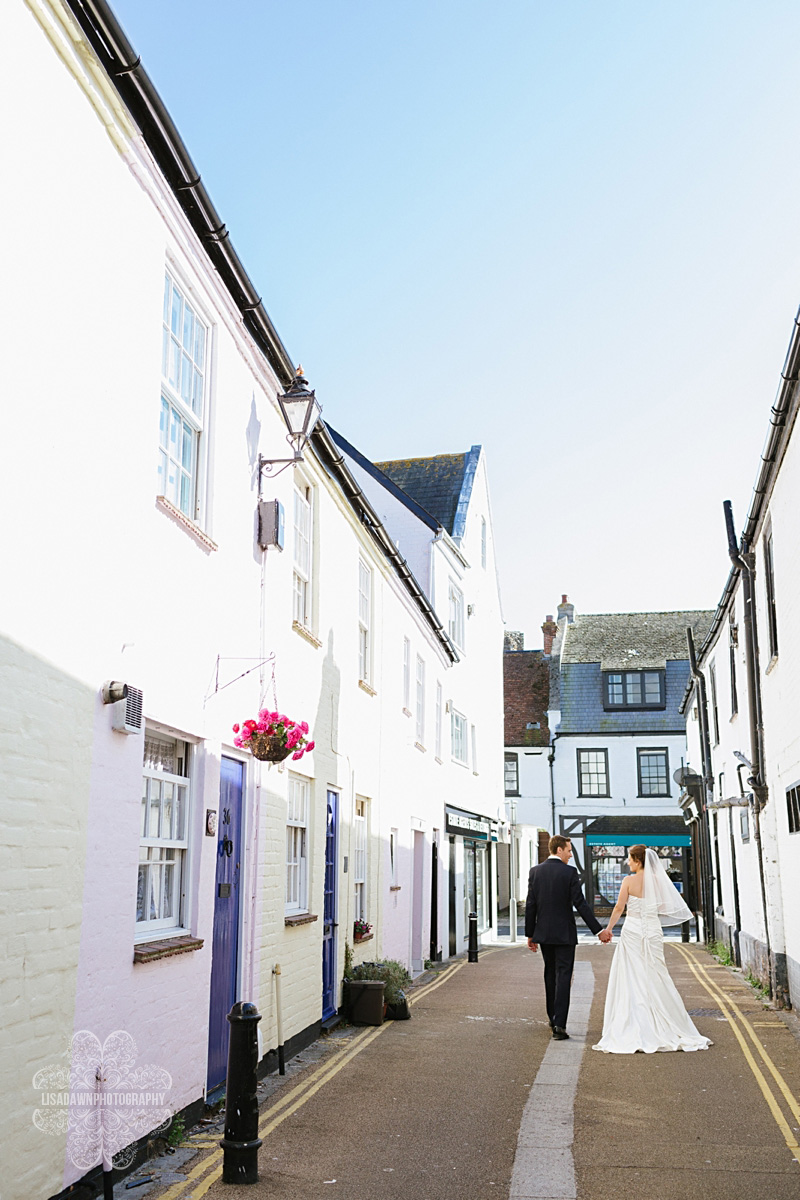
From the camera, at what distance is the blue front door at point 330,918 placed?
10.9 meters

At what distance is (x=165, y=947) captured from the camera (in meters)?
6.18

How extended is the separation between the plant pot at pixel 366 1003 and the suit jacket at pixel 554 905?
187 centimetres

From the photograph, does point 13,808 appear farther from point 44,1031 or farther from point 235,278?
point 235,278

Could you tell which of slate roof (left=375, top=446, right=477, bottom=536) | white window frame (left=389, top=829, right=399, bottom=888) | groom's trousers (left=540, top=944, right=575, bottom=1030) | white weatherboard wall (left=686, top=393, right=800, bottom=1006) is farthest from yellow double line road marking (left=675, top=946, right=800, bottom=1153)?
slate roof (left=375, top=446, right=477, bottom=536)

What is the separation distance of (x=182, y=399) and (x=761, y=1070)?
6.97m

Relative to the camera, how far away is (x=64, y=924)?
16.4ft

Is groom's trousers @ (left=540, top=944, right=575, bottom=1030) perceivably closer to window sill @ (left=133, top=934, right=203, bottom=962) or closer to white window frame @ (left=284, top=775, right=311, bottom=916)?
white window frame @ (left=284, top=775, right=311, bottom=916)

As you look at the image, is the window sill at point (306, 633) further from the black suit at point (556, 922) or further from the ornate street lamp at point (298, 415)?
the black suit at point (556, 922)

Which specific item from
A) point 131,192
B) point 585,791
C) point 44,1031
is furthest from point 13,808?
point 585,791

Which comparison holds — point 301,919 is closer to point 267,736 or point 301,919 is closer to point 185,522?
point 267,736

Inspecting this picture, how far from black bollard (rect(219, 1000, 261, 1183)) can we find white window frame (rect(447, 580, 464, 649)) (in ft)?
58.6

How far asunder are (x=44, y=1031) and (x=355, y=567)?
27.9ft

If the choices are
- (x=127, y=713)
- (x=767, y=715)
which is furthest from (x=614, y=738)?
(x=127, y=713)

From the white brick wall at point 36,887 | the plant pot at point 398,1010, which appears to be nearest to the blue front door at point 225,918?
the white brick wall at point 36,887
